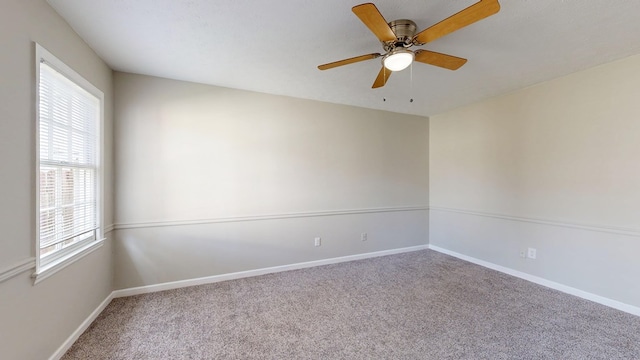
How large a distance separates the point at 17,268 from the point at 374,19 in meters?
2.42

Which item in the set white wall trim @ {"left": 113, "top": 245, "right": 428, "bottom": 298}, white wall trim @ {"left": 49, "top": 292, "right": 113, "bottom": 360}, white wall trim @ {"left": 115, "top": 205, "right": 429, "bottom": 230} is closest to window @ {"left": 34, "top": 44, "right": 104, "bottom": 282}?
white wall trim @ {"left": 115, "top": 205, "right": 429, "bottom": 230}

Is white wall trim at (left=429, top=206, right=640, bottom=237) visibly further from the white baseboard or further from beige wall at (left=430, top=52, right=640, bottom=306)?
the white baseboard

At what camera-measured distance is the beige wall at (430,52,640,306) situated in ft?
8.13

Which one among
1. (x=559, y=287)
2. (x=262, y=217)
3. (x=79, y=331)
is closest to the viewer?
(x=79, y=331)

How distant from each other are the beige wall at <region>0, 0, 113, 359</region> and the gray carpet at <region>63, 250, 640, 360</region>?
0.38 metres

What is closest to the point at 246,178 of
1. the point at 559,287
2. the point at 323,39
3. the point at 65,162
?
the point at 65,162

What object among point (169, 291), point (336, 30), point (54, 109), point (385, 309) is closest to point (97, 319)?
point (169, 291)

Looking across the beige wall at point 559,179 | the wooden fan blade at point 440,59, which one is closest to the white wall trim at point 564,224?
the beige wall at point 559,179

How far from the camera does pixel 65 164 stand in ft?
6.35

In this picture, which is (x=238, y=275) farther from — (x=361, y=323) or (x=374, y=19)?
(x=374, y=19)

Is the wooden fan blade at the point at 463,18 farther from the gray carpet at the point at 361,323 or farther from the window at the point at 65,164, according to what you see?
the window at the point at 65,164

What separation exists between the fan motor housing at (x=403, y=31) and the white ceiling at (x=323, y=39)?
39 mm

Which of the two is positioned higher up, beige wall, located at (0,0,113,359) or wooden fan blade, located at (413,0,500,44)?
wooden fan blade, located at (413,0,500,44)

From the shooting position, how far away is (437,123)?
4434 millimetres
